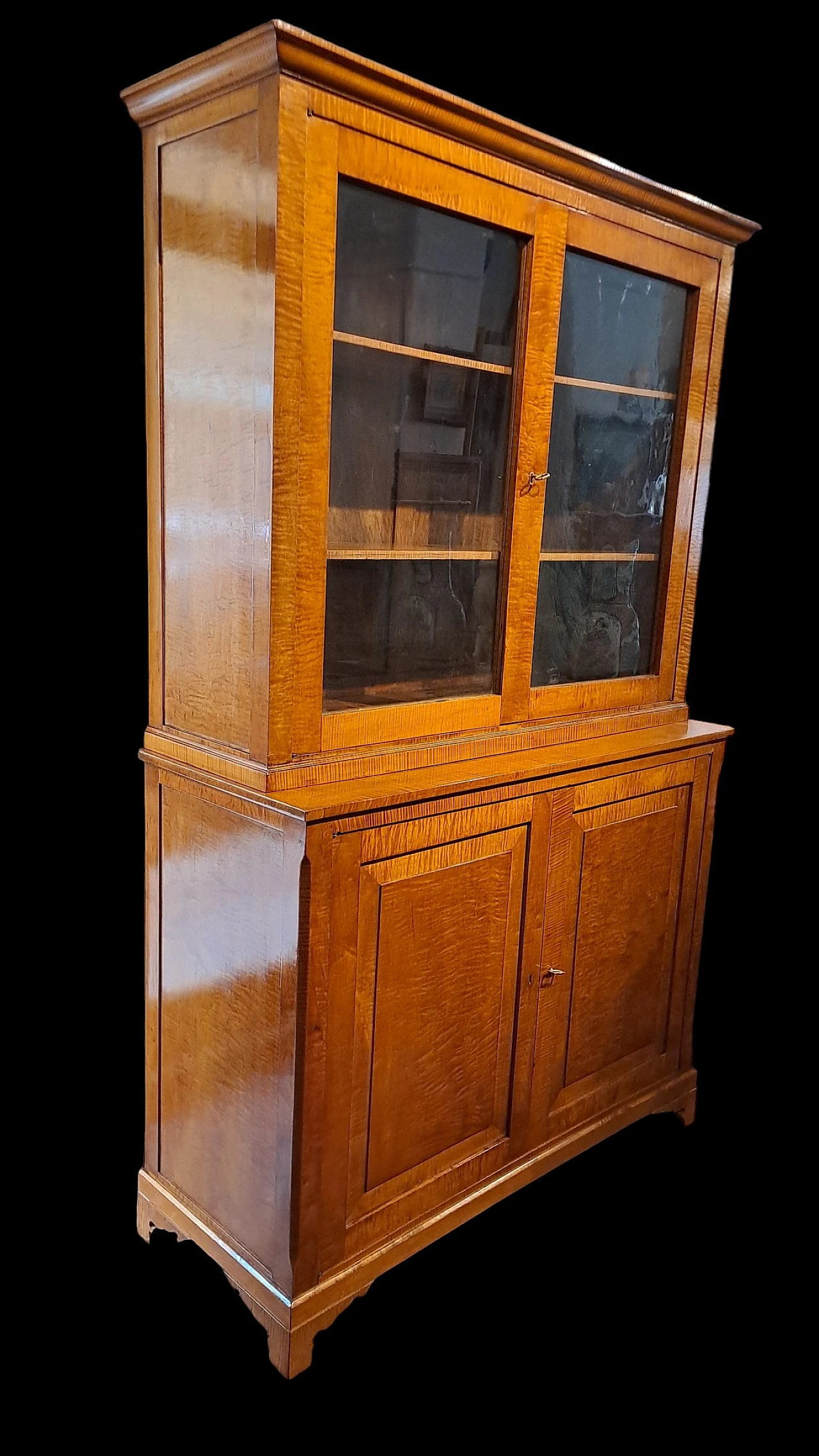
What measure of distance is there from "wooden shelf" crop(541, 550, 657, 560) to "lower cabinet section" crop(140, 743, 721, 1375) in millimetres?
457

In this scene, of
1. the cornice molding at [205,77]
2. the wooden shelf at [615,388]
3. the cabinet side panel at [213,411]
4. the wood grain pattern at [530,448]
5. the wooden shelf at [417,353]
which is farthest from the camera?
the wooden shelf at [615,388]

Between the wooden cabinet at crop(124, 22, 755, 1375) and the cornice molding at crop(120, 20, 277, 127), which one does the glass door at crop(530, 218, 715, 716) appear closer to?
the wooden cabinet at crop(124, 22, 755, 1375)

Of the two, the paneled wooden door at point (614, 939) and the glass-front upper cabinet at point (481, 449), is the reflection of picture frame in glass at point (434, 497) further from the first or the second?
the paneled wooden door at point (614, 939)

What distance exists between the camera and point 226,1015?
79.1 inches

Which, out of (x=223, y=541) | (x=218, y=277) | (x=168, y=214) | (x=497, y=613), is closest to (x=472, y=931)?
(x=497, y=613)

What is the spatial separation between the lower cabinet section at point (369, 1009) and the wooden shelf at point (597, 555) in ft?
1.50

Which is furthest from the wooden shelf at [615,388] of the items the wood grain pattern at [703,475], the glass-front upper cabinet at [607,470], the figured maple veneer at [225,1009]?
the figured maple veneer at [225,1009]

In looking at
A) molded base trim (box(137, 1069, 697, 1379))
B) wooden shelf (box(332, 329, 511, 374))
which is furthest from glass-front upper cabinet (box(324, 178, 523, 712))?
molded base trim (box(137, 1069, 697, 1379))

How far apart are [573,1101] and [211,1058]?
2.93 ft

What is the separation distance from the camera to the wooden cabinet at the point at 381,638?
1.79 meters

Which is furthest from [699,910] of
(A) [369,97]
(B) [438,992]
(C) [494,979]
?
(A) [369,97]

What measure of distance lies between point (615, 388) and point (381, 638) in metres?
0.82

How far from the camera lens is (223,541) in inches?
74.5

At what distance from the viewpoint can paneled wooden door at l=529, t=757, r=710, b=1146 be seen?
7.69ft
